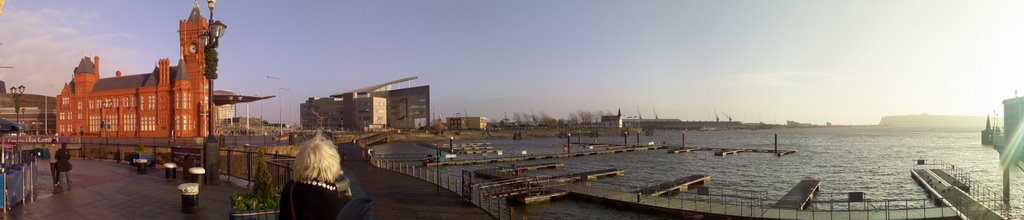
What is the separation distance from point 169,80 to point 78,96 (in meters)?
14.9

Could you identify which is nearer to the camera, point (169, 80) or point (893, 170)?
point (893, 170)

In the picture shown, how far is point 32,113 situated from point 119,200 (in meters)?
126

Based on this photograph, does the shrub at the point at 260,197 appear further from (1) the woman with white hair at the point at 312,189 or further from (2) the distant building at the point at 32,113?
(2) the distant building at the point at 32,113

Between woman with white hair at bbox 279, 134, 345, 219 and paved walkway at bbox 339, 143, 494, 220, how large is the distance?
1125cm

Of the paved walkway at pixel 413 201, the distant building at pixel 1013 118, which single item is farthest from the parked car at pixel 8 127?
the distant building at pixel 1013 118

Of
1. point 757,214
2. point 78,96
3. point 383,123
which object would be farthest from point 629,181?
point 383,123

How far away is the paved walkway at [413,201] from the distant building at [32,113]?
3362 inches

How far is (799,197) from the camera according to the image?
1321 inches

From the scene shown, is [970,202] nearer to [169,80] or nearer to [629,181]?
[629,181]

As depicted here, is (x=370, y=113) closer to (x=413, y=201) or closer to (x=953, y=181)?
(x=953, y=181)

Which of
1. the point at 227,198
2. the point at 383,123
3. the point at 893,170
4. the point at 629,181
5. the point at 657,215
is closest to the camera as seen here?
the point at 227,198

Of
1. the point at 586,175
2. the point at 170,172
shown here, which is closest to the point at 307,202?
the point at 170,172

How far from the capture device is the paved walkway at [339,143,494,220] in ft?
63.4

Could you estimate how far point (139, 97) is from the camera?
228 feet
